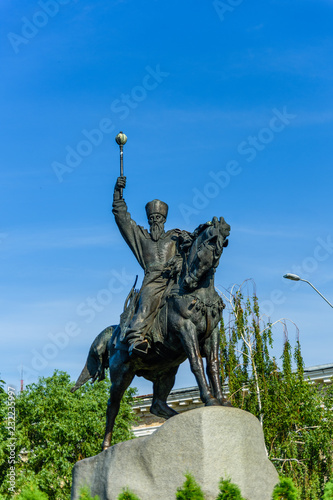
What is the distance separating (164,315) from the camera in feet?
38.2

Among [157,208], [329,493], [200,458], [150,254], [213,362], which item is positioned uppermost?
[157,208]

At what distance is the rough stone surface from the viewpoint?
9.99 m

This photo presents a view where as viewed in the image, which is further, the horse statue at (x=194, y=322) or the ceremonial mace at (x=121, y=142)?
the ceremonial mace at (x=121, y=142)

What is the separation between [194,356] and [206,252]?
133 centimetres

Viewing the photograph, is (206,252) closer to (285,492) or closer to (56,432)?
(285,492)

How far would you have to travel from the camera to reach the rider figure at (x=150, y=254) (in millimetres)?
11672

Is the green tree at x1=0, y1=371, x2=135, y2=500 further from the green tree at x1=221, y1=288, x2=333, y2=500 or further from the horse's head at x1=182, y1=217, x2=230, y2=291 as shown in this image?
the horse's head at x1=182, y1=217, x2=230, y2=291

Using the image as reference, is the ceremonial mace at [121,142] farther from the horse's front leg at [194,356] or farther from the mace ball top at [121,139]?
the horse's front leg at [194,356]

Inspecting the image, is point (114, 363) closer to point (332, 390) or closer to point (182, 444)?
point (182, 444)

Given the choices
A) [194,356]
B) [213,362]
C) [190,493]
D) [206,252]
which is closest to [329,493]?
[190,493]

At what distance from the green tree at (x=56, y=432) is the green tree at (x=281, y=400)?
519 centimetres

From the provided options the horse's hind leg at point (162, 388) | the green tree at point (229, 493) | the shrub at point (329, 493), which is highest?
the horse's hind leg at point (162, 388)

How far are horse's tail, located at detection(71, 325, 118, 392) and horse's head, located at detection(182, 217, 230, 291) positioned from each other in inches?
81.7

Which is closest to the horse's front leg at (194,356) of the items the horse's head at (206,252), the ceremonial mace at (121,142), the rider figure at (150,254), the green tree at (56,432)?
the horse's head at (206,252)
